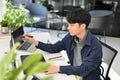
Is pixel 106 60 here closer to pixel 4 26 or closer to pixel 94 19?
pixel 4 26

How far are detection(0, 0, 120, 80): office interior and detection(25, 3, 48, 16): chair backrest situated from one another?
10 cm

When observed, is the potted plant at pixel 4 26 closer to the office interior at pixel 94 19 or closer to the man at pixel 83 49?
the man at pixel 83 49

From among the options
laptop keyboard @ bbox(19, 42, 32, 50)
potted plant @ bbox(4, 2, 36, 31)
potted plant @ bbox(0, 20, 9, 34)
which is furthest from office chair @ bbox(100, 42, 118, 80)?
potted plant @ bbox(0, 20, 9, 34)

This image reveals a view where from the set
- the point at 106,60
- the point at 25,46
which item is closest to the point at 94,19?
the point at 25,46

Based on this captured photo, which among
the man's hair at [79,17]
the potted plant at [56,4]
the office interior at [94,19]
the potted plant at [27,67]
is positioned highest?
the potted plant at [27,67]

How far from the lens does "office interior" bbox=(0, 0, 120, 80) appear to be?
470 centimetres

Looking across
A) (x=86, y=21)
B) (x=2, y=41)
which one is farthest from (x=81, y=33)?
(x=2, y=41)

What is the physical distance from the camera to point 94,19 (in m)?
4.55

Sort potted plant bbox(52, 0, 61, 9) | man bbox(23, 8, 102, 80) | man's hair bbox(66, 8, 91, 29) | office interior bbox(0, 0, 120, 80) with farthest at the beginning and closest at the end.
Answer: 1. potted plant bbox(52, 0, 61, 9)
2. office interior bbox(0, 0, 120, 80)
3. man's hair bbox(66, 8, 91, 29)
4. man bbox(23, 8, 102, 80)

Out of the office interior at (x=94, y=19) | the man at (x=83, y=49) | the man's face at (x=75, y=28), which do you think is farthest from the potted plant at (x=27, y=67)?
the office interior at (x=94, y=19)

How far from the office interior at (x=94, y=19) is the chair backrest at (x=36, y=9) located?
97 mm

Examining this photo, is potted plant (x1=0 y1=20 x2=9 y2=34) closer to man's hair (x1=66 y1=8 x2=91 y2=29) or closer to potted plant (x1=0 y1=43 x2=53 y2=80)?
man's hair (x1=66 y1=8 x2=91 y2=29)

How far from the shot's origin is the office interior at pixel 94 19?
4.70 metres

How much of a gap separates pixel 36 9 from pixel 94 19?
1.49 meters
